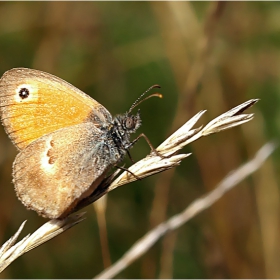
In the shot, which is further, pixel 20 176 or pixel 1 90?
pixel 1 90

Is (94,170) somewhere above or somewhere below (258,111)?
above

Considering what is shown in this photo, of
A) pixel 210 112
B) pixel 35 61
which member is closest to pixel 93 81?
pixel 35 61

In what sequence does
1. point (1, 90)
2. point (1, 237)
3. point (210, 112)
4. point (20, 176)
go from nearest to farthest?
1. point (20, 176)
2. point (1, 90)
3. point (1, 237)
4. point (210, 112)

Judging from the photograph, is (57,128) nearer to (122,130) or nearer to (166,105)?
(122,130)

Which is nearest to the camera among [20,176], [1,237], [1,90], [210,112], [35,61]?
[20,176]

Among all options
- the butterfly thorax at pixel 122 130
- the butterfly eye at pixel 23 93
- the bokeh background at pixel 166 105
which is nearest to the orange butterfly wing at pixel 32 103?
the butterfly eye at pixel 23 93

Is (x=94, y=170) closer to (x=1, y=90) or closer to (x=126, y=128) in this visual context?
(x=126, y=128)

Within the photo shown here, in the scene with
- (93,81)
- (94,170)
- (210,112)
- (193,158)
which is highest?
(93,81)
